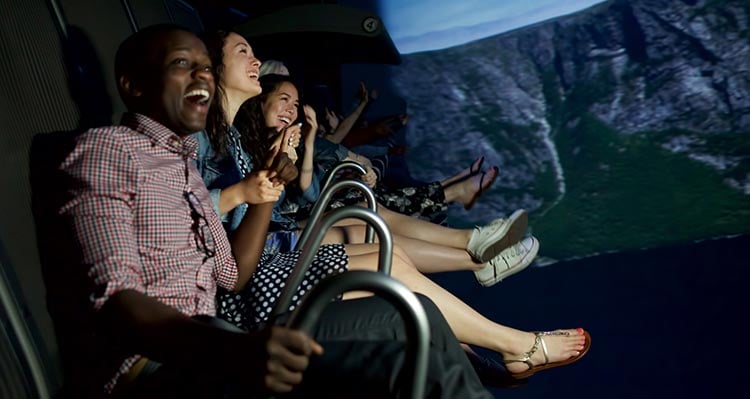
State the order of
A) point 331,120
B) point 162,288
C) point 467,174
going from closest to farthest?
1. point 162,288
2. point 467,174
3. point 331,120

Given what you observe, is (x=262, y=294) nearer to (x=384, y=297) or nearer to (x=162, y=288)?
(x=162, y=288)

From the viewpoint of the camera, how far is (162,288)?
0.84 meters

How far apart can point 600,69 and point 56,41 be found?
22.7 ft

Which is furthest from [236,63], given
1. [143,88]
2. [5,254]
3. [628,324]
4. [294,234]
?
[628,324]

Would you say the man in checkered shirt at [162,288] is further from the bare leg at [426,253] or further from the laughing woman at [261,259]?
the bare leg at [426,253]

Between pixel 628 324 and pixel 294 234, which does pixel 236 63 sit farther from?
pixel 628 324

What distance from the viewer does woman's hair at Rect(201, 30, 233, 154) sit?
1.55m

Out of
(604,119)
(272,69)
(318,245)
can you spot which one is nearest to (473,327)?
(318,245)

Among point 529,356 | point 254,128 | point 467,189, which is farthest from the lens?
point 467,189

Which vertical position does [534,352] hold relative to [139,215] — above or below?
below

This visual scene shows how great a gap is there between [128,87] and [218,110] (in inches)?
22.0

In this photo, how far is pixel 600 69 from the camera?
723 centimetres

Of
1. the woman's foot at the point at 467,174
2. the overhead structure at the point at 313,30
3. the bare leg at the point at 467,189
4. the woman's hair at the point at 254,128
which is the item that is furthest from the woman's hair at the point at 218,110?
the overhead structure at the point at 313,30

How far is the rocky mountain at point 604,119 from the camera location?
6480 mm
